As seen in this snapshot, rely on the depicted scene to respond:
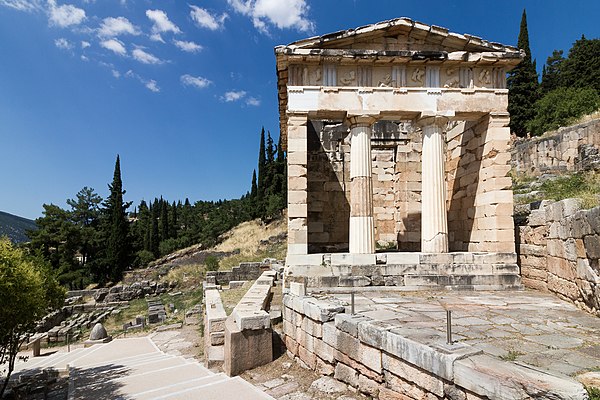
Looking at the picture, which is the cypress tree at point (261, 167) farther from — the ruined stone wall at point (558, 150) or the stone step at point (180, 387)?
the stone step at point (180, 387)

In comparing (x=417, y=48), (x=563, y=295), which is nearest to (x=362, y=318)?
(x=563, y=295)

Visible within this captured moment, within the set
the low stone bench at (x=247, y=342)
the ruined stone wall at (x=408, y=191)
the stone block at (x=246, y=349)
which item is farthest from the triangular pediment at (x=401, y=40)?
the stone block at (x=246, y=349)

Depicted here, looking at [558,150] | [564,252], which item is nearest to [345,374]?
[564,252]

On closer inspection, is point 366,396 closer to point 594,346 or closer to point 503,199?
point 594,346

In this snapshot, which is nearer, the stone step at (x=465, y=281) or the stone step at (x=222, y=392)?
the stone step at (x=222, y=392)

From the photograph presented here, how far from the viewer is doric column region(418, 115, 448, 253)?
31.1 feet

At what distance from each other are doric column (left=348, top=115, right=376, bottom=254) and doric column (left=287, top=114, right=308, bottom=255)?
4.29 feet

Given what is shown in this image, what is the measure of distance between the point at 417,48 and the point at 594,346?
8.48 meters

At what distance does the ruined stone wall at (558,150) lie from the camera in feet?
57.9

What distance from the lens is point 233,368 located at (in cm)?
596

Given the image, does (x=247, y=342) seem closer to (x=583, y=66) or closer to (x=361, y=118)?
(x=361, y=118)

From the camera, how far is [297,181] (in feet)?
31.0

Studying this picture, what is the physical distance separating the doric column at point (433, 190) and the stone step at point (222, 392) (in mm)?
6153

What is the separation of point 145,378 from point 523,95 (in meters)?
38.1
